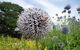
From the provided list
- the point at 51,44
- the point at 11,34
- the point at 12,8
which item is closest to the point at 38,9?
the point at 51,44

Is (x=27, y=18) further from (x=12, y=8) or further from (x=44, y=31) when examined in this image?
(x=12, y=8)

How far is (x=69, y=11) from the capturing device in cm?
1115

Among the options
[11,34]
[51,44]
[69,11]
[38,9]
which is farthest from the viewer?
[11,34]

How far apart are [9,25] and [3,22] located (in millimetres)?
825

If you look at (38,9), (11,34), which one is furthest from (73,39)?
(11,34)

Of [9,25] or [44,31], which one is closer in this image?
[44,31]

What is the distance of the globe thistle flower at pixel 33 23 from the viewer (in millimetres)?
4090

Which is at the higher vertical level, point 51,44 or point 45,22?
point 45,22

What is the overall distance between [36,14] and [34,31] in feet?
1.01

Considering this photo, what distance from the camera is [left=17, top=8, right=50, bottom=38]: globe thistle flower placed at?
4.09 metres

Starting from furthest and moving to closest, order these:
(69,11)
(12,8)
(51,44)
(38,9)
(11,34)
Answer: (12,8), (11,34), (69,11), (51,44), (38,9)

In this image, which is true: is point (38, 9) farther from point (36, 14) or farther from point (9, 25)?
point (9, 25)

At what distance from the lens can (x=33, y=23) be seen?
410 centimetres

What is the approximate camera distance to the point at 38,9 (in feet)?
14.3
